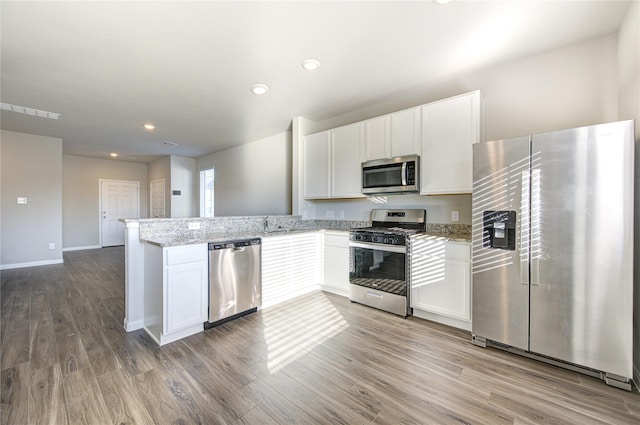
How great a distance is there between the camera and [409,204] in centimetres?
341

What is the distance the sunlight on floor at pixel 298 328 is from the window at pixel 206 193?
5.02m

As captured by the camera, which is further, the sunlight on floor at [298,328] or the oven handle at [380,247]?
the oven handle at [380,247]

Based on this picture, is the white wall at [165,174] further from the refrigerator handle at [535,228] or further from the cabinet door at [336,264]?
the refrigerator handle at [535,228]

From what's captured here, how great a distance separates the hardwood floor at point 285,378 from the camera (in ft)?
5.09

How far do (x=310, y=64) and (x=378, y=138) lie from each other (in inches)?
48.0

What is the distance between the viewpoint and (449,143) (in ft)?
9.14

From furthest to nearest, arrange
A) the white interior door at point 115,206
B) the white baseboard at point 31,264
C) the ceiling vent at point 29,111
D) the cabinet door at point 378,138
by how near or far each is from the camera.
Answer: the white interior door at point 115,206 < the white baseboard at point 31,264 < the ceiling vent at point 29,111 < the cabinet door at point 378,138

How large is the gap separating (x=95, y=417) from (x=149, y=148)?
6.27m

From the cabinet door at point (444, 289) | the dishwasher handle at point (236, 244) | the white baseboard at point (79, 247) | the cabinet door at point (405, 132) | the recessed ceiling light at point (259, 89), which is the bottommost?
the white baseboard at point (79, 247)

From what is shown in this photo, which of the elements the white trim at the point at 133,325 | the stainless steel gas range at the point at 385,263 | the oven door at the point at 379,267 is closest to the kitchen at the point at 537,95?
the stainless steel gas range at the point at 385,263

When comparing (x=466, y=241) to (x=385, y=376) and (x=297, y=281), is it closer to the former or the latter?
(x=385, y=376)

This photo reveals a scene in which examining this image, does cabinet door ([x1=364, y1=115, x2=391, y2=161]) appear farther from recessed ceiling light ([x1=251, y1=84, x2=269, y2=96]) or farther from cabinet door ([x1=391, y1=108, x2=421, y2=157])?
recessed ceiling light ([x1=251, y1=84, x2=269, y2=96])

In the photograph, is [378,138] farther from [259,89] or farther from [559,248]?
[559,248]

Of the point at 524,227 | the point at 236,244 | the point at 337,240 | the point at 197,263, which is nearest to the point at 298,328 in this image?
the point at 236,244
